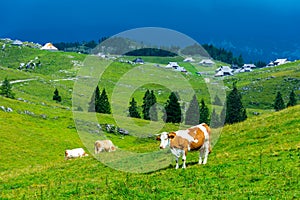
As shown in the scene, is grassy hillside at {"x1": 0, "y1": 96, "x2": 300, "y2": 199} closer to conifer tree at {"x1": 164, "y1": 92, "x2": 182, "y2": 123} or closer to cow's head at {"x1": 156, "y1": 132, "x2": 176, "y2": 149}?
cow's head at {"x1": 156, "y1": 132, "x2": 176, "y2": 149}

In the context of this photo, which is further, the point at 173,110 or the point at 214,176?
the point at 173,110

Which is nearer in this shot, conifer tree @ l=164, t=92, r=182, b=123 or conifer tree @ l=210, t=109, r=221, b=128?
conifer tree @ l=210, t=109, r=221, b=128

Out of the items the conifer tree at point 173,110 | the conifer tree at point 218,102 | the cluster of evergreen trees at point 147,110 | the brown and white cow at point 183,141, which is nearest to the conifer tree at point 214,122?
the conifer tree at point 173,110

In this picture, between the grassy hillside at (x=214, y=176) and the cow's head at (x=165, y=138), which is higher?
the cow's head at (x=165, y=138)

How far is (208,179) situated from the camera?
2188cm

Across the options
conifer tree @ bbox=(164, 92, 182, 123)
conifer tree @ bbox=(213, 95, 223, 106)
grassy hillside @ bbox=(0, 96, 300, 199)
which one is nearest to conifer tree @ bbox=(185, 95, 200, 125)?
conifer tree @ bbox=(164, 92, 182, 123)

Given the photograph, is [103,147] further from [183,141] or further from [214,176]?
[214,176]

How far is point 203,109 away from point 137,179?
4095 inches

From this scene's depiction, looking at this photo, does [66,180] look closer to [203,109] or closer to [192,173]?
[192,173]

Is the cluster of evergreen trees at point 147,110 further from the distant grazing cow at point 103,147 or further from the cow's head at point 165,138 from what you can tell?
the cow's head at point 165,138

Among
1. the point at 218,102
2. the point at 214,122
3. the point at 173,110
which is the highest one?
the point at 173,110

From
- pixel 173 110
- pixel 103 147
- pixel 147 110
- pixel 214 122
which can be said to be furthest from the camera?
pixel 147 110

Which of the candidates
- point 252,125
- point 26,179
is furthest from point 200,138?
point 252,125

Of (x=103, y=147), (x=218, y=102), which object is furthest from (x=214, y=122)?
(x=218, y=102)
